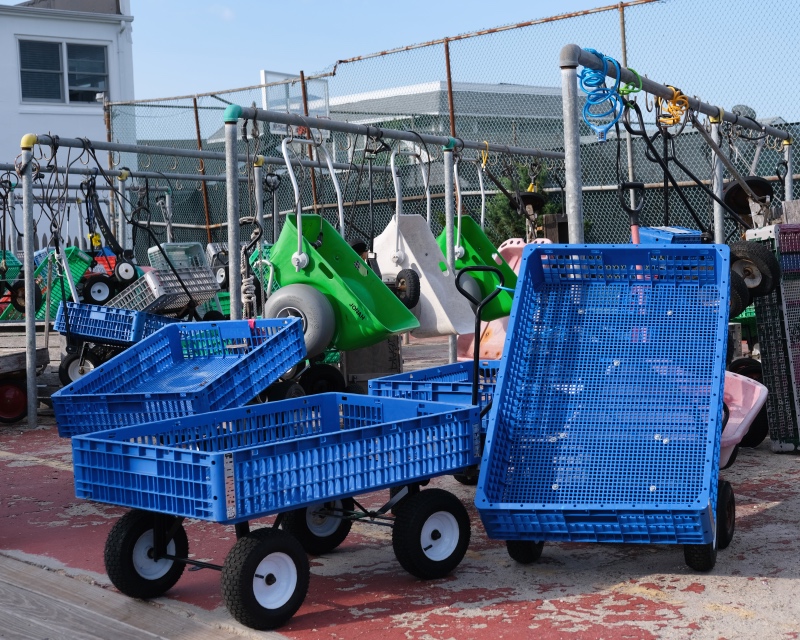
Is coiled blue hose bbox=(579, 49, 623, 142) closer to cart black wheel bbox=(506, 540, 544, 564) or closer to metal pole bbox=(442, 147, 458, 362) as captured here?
cart black wheel bbox=(506, 540, 544, 564)

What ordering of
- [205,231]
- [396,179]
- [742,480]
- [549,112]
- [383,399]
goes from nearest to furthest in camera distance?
[383,399] → [742,480] → [396,179] → [549,112] → [205,231]

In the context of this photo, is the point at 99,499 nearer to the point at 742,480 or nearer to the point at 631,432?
the point at 631,432

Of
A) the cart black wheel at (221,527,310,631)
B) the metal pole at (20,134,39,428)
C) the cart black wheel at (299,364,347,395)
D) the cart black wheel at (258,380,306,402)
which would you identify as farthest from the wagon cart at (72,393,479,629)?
the metal pole at (20,134,39,428)

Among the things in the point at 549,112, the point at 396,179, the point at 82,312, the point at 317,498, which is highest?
the point at 549,112

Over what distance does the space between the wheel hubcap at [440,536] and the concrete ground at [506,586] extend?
12cm

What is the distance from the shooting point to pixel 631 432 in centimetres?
498

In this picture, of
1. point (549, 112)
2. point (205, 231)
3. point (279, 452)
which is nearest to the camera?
point (279, 452)

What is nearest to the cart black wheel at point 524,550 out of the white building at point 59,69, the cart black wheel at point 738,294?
the cart black wheel at point 738,294

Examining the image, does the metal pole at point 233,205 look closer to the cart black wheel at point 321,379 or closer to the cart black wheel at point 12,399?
the cart black wheel at point 321,379

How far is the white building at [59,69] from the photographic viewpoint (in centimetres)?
2706

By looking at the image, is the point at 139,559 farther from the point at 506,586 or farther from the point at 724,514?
the point at 724,514

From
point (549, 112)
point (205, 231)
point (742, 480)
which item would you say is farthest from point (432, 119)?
point (742, 480)

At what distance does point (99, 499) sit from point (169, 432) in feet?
2.18

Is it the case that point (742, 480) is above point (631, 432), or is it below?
below
